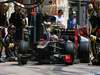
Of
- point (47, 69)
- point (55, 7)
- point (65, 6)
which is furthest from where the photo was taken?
point (65, 6)

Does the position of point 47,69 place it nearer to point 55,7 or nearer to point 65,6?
point 55,7

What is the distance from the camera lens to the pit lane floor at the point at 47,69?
516 inches

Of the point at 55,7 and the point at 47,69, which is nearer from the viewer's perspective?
the point at 47,69

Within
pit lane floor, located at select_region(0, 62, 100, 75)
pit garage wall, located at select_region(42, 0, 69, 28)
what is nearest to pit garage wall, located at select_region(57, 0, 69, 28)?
pit garage wall, located at select_region(42, 0, 69, 28)

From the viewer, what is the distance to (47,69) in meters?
14.0

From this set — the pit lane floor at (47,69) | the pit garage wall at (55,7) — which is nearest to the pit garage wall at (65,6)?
the pit garage wall at (55,7)

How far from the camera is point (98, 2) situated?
1631cm

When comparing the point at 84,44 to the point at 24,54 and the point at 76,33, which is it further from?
the point at 24,54

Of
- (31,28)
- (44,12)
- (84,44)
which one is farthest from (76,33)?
(44,12)

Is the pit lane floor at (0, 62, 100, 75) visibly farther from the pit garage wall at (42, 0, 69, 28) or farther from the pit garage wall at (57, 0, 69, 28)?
the pit garage wall at (57, 0, 69, 28)

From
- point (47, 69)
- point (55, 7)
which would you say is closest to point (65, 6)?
point (55, 7)

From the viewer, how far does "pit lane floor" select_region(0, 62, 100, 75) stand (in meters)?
13.1

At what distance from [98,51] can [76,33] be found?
0.89 meters

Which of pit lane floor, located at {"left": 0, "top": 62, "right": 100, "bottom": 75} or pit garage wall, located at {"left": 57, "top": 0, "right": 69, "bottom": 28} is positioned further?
pit garage wall, located at {"left": 57, "top": 0, "right": 69, "bottom": 28}
